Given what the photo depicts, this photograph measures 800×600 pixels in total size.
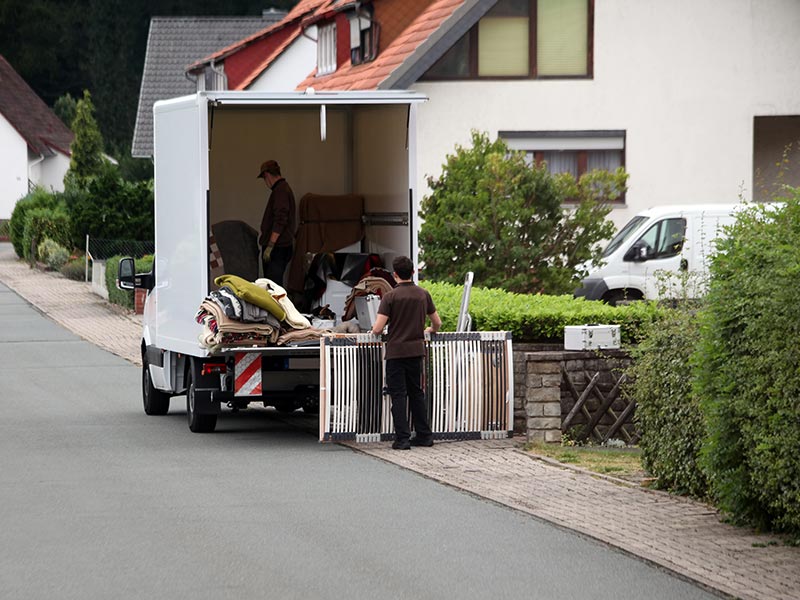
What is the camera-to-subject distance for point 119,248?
39.7 meters

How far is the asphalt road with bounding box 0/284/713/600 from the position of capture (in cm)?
808

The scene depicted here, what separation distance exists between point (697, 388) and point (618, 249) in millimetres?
14777

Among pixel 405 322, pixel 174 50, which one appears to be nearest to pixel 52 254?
pixel 174 50

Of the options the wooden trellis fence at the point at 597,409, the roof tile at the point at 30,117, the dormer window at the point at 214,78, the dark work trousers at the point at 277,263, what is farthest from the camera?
the roof tile at the point at 30,117

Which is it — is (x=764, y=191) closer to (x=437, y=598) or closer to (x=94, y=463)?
(x=94, y=463)

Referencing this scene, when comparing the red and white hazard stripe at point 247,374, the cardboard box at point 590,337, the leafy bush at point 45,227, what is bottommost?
the red and white hazard stripe at point 247,374

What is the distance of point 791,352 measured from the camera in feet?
29.1

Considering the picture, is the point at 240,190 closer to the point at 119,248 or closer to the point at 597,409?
the point at 597,409

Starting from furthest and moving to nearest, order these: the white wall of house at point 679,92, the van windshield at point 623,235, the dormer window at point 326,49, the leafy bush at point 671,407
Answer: the dormer window at point 326,49
the white wall of house at point 679,92
the van windshield at point 623,235
the leafy bush at point 671,407

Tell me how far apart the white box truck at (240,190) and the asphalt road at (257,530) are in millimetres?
689

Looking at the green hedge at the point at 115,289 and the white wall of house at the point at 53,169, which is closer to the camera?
the green hedge at the point at 115,289

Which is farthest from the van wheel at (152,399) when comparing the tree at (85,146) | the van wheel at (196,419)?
the tree at (85,146)

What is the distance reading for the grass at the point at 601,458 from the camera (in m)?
12.4

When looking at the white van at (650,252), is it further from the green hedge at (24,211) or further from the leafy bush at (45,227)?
the green hedge at (24,211)
